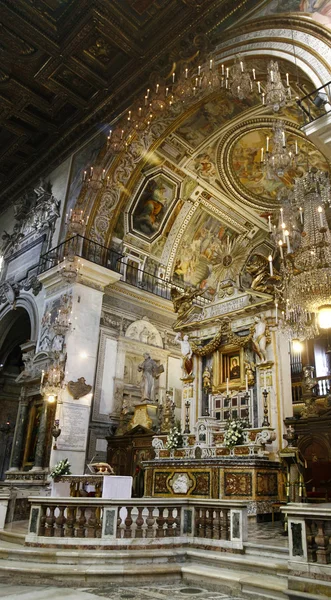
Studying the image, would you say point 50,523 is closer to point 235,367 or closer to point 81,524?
point 81,524

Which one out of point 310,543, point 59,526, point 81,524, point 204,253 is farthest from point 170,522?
point 204,253

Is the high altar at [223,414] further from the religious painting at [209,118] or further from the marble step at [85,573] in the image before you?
the religious painting at [209,118]

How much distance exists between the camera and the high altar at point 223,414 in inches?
345

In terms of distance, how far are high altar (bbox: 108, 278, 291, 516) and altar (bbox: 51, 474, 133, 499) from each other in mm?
1746

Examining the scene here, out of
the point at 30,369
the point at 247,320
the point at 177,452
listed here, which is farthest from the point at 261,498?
the point at 30,369

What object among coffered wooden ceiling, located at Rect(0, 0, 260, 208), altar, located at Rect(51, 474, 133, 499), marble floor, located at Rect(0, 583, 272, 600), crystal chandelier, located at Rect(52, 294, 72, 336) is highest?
coffered wooden ceiling, located at Rect(0, 0, 260, 208)

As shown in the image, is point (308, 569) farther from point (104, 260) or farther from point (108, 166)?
point (108, 166)

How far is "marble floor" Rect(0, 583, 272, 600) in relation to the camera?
4.31 m

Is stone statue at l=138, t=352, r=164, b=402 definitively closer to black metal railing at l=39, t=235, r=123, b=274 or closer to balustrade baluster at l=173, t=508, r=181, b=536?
black metal railing at l=39, t=235, r=123, b=274

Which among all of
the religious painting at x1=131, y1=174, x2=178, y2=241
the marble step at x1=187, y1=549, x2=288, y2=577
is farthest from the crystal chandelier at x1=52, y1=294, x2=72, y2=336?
the marble step at x1=187, y1=549, x2=288, y2=577

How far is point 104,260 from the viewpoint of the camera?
14.0 m

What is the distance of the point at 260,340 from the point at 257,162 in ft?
24.3

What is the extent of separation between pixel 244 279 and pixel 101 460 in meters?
8.55

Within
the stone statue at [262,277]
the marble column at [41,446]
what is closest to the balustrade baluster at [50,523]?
the marble column at [41,446]
